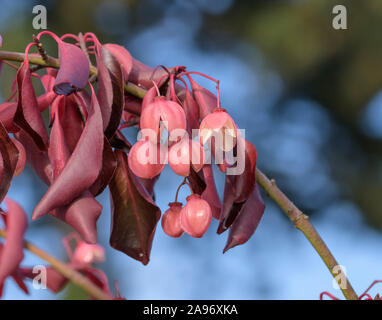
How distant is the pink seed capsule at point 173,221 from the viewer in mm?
719

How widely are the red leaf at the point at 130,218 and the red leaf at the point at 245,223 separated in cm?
10

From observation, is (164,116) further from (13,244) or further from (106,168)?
(13,244)

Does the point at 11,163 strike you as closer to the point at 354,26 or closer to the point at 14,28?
the point at 14,28

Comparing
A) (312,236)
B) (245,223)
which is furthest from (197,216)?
(312,236)

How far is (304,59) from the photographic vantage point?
407 cm

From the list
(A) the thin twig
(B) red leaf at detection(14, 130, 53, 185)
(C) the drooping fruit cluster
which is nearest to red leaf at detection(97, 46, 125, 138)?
(C) the drooping fruit cluster

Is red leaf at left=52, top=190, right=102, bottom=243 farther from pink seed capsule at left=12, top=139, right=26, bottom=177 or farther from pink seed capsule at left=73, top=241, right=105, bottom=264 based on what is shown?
pink seed capsule at left=73, top=241, right=105, bottom=264

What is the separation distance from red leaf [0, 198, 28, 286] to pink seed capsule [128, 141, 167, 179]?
0.43 feet

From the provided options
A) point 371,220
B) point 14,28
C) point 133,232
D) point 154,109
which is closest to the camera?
point 154,109

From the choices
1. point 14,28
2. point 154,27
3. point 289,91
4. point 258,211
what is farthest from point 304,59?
point 258,211

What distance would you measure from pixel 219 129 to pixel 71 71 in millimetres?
168

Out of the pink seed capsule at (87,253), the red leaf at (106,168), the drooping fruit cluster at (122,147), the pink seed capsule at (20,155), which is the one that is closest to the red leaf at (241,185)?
the drooping fruit cluster at (122,147)

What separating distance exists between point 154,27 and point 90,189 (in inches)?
161

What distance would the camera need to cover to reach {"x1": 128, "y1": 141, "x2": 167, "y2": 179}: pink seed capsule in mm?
605
